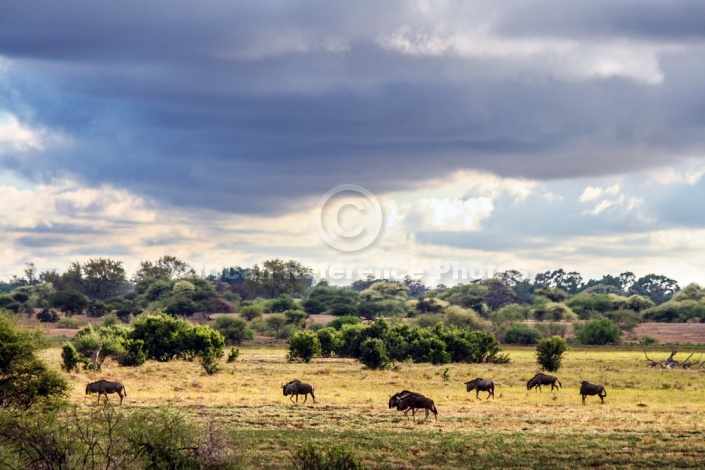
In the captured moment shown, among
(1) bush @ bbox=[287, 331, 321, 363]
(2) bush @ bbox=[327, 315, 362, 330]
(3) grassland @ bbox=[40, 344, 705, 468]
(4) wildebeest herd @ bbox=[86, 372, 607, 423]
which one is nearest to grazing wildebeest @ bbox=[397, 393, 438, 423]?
(4) wildebeest herd @ bbox=[86, 372, 607, 423]

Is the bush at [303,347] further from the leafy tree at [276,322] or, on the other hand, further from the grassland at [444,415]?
the leafy tree at [276,322]

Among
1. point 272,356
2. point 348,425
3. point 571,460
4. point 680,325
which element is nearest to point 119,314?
point 272,356

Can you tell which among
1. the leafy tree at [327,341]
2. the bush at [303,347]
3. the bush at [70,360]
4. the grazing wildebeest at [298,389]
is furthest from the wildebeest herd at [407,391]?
the leafy tree at [327,341]

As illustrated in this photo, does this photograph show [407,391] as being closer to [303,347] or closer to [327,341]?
[303,347]

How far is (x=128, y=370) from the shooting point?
5794 cm

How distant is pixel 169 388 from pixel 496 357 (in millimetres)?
40216

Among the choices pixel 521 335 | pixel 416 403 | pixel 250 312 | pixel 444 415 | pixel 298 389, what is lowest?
pixel 444 415

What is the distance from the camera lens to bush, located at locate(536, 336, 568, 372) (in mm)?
64500

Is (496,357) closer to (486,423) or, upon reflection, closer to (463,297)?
(486,423)

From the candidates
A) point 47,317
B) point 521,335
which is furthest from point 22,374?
point 47,317

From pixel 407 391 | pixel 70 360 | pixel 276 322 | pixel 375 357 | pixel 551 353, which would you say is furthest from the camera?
pixel 276 322

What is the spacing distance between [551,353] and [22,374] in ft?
146

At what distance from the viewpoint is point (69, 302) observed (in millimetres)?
143500

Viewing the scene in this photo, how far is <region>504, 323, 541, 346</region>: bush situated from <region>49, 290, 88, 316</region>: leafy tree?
73769 mm
